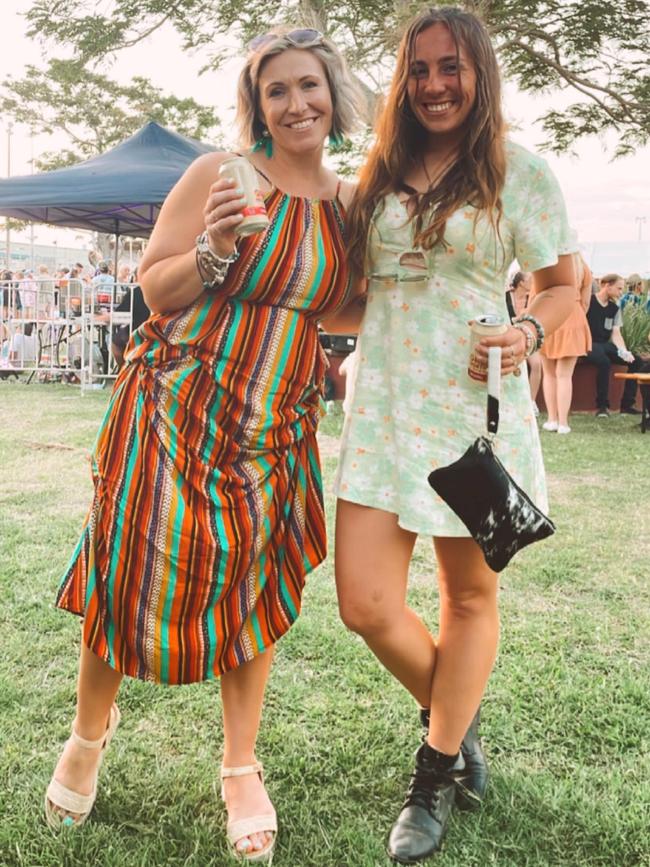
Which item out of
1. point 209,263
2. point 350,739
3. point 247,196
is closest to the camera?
point 247,196

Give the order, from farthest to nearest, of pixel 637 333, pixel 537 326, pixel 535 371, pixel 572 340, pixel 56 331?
pixel 56 331 → pixel 637 333 → pixel 535 371 → pixel 572 340 → pixel 537 326

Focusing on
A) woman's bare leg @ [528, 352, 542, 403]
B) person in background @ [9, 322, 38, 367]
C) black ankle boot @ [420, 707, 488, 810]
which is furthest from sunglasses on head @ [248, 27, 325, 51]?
person in background @ [9, 322, 38, 367]

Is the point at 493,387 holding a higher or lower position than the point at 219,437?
higher

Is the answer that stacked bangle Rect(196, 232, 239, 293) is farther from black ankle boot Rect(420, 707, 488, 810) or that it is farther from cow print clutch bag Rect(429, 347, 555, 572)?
black ankle boot Rect(420, 707, 488, 810)

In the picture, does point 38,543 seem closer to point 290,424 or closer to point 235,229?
point 290,424

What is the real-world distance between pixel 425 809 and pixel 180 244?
4.87 feet

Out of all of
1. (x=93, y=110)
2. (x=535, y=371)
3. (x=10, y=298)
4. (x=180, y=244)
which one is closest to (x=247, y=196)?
(x=180, y=244)

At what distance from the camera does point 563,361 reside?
8594 mm

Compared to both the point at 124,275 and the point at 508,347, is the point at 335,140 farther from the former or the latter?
the point at 124,275

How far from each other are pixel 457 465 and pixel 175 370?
68cm

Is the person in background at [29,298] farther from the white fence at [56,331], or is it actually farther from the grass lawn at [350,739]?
the grass lawn at [350,739]

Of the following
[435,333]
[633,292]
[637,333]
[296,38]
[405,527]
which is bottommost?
[405,527]

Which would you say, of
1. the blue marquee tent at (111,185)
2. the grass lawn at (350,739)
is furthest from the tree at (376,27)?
the grass lawn at (350,739)

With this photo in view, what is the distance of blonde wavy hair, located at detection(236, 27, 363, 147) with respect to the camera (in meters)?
1.95
